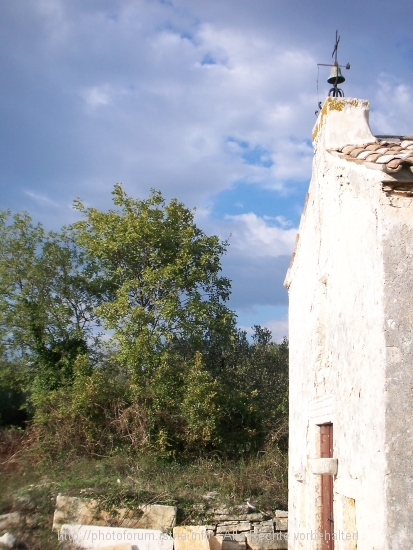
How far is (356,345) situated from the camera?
530cm

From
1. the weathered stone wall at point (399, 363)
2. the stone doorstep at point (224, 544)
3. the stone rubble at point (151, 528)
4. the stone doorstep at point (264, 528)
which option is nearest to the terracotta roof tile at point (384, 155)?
the weathered stone wall at point (399, 363)

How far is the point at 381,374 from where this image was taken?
179 inches

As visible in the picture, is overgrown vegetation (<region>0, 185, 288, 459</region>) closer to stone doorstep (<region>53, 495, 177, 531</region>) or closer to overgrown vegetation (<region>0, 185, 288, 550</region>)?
overgrown vegetation (<region>0, 185, 288, 550</region>)

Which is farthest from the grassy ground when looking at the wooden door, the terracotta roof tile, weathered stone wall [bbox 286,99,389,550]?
the terracotta roof tile

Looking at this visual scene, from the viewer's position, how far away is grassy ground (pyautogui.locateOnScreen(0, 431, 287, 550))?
10133mm

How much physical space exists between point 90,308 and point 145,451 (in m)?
5.30

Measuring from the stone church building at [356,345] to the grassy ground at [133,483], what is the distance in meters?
2.89

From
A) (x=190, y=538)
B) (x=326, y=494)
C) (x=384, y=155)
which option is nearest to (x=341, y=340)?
(x=384, y=155)

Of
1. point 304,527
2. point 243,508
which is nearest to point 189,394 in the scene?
point 243,508

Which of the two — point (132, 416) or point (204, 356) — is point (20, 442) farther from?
point (204, 356)

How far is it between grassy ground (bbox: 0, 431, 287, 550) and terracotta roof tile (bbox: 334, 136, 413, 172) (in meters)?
7.47

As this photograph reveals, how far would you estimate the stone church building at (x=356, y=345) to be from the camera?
4449mm

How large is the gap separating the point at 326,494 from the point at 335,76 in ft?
21.0

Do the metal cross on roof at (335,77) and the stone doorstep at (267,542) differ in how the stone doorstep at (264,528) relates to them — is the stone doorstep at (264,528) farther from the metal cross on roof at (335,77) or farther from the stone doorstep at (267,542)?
the metal cross on roof at (335,77)
